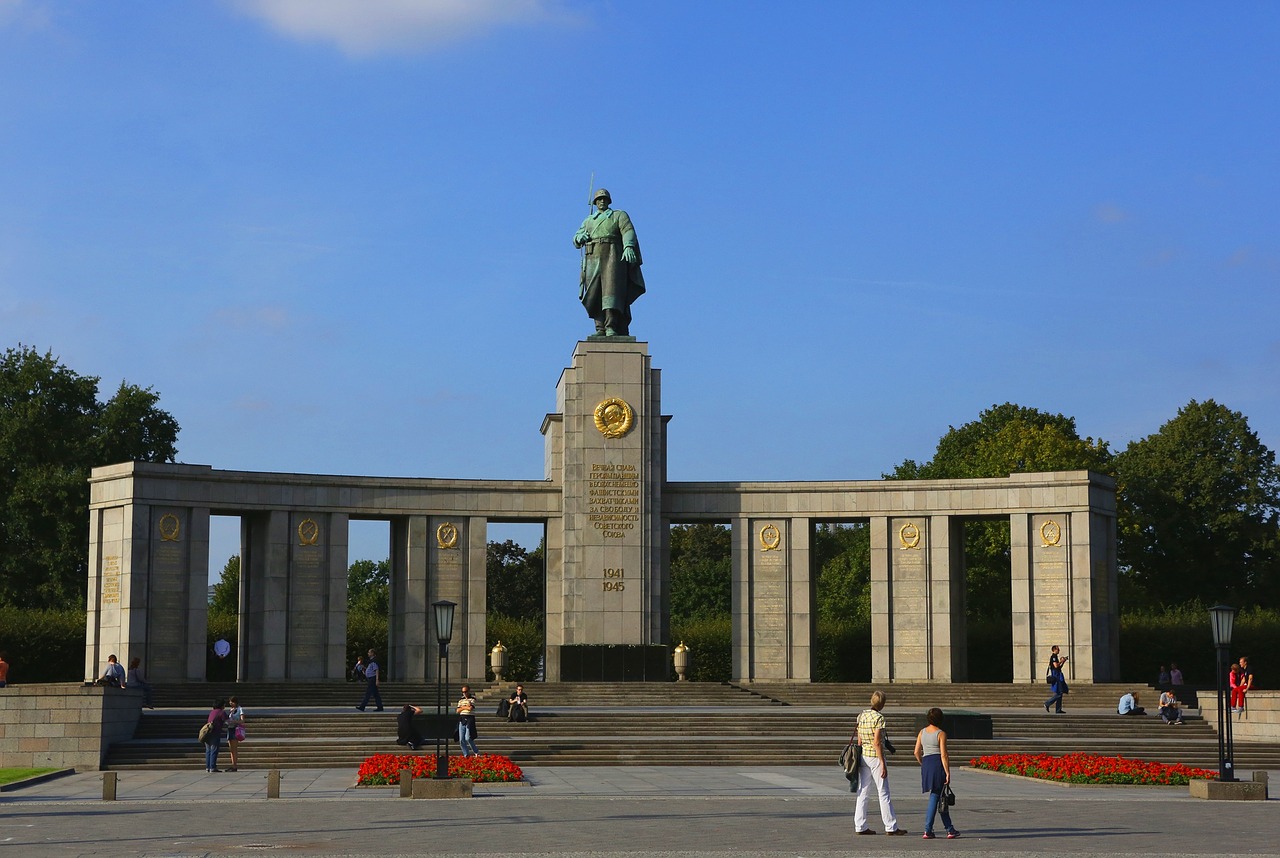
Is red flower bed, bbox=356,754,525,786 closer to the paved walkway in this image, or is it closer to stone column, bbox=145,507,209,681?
the paved walkway

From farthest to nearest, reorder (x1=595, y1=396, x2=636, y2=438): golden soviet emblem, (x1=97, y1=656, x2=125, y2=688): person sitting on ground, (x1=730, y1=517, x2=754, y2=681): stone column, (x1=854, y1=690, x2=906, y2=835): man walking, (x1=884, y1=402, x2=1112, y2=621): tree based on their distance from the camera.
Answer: (x1=884, y1=402, x2=1112, y2=621): tree → (x1=595, y1=396, x2=636, y2=438): golden soviet emblem → (x1=730, y1=517, x2=754, y2=681): stone column → (x1=97, y1=656, x2=125, y2=688): person sitting on ground → (x1=854, y1=690, x2=906, y2=835): man walking

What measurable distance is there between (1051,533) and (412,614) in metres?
19.5

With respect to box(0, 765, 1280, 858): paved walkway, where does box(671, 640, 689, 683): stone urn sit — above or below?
above

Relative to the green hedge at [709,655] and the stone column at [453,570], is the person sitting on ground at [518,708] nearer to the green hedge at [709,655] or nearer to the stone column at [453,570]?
the stone column at [453,570]

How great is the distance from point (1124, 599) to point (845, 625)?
12.3 metres

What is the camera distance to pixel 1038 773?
28.6 metres

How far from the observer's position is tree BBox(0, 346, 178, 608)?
58938 millimetres

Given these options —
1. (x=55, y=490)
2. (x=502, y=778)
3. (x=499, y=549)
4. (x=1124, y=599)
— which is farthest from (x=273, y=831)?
(x=499, y=549)

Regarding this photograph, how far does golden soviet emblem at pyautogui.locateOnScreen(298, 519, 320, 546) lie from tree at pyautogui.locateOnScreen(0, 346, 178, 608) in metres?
15.2

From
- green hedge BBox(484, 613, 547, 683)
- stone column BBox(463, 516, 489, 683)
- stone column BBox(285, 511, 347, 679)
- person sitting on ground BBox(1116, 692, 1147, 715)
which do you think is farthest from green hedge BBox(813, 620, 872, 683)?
person sitting on ground BBox(1116, 692, 1147, 715)

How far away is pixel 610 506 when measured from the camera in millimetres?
49594

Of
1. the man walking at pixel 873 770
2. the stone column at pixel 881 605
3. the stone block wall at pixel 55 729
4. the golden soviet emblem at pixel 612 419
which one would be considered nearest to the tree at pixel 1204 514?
the stone column at pixel 881 605

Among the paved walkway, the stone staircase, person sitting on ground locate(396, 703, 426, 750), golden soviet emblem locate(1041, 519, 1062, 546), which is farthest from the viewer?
golden soviet emblem locate(1041, 519, 1062, 546)

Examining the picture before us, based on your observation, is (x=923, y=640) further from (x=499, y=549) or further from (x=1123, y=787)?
(x=499, y=549)
